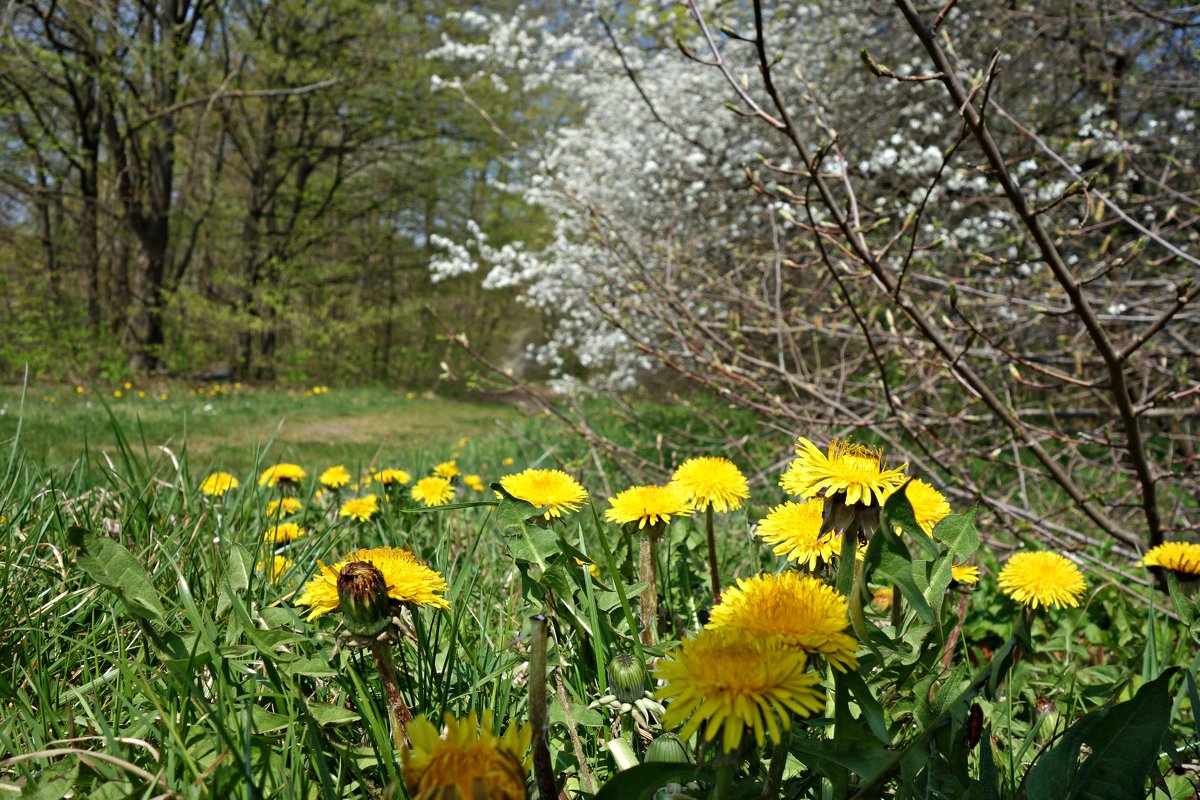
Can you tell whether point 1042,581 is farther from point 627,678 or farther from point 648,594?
point 627,678

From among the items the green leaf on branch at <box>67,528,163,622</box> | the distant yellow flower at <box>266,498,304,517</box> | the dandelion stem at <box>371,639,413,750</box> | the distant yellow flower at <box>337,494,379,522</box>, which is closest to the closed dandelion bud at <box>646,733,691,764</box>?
the dandelion stem at <box>371,639,413,750</box>

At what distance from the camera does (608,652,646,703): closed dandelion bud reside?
0.76 meters

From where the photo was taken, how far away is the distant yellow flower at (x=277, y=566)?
1177 millimetres

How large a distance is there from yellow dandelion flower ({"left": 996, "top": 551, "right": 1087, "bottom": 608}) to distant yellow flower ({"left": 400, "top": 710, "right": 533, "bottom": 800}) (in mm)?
1013

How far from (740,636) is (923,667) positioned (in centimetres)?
37

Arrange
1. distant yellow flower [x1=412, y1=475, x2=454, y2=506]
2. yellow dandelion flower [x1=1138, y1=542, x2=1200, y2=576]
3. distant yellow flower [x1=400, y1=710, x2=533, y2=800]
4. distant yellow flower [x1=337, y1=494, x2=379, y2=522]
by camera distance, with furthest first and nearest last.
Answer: distant yellow flower [x1=412, y1=475, x2=454, y2=506] → distant yellow flower [x1=337, y1=494, x2=379, y2=522] → yellow dandelion flower [x1=1138, y1=542, x2=1200, y2=576] → distant yellow flower [x1=400, y1=710, x2=533, y2=800]

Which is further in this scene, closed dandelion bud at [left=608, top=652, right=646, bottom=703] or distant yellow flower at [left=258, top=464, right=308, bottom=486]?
distant yellow flower at [left=258, top=464, right=308, bottom=486]

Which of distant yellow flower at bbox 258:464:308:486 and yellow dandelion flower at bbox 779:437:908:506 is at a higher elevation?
yellow dandelion flower at bbox 779:437:908:506

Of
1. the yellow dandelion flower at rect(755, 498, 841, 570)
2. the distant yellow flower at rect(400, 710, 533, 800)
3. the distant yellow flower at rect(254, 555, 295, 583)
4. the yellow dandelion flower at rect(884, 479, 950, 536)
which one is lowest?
the distant yellow flower at rect(254, 555, 295, 583)

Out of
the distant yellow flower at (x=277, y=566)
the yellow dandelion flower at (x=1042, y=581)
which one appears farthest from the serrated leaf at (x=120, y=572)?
the yellow dandelion flower at (x=1042, y=581)

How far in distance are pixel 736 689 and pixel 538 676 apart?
0.16 metres

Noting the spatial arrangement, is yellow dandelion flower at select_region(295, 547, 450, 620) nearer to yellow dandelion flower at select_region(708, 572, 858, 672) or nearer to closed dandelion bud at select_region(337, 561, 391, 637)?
closed dandelion bud at select_region(337, 561, 391, 637)

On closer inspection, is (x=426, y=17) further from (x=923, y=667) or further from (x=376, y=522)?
(x=923, y=667)

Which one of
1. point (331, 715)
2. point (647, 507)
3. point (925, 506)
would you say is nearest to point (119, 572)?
point (331, 715)
